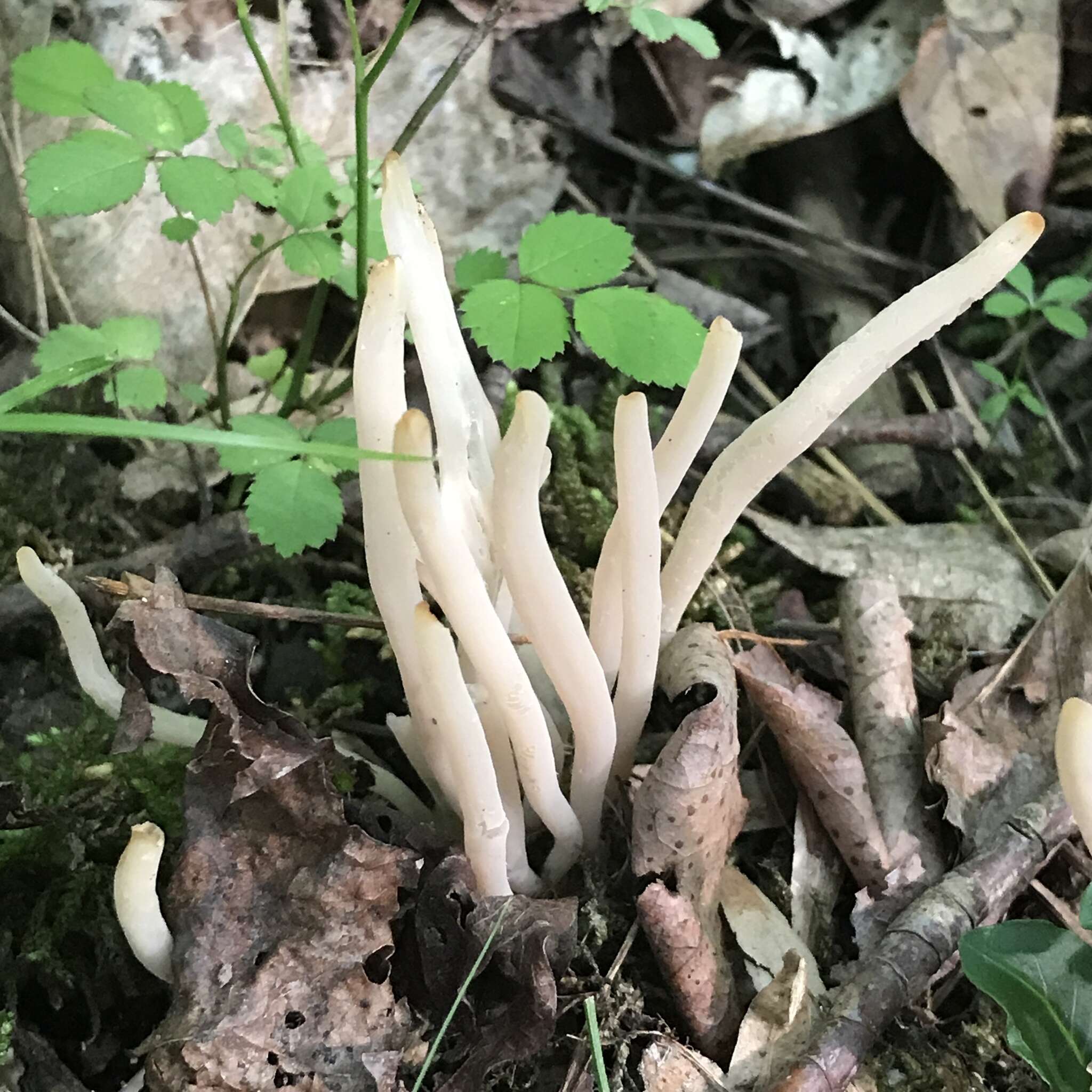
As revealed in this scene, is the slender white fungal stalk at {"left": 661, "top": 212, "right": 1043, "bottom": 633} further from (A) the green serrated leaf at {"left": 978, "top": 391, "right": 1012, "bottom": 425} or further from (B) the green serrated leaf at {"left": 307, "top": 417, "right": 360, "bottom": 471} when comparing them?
(A) the green serrated leaf at {"left": 978, "top": 391, "right": 1012, "bottom": 425}

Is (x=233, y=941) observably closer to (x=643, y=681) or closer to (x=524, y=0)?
(x=643, y=681)

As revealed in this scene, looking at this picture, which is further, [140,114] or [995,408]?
[995,408]

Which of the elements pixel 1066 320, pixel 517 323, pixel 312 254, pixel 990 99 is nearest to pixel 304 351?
pixel 312 254

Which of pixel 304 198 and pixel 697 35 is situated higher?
pixel 697 35

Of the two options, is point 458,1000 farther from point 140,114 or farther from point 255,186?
point 140,114

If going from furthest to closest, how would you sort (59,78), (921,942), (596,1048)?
(59,78) → (921,942) → (596,1048)

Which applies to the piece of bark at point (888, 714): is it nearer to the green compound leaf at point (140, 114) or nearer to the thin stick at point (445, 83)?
the thin stick at point (445, 83)

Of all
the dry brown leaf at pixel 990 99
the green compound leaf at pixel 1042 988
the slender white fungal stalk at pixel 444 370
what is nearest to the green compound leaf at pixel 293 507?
the slender white fungal stalk at pixel 444 370

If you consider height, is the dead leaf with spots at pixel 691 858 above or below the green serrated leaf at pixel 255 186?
below
